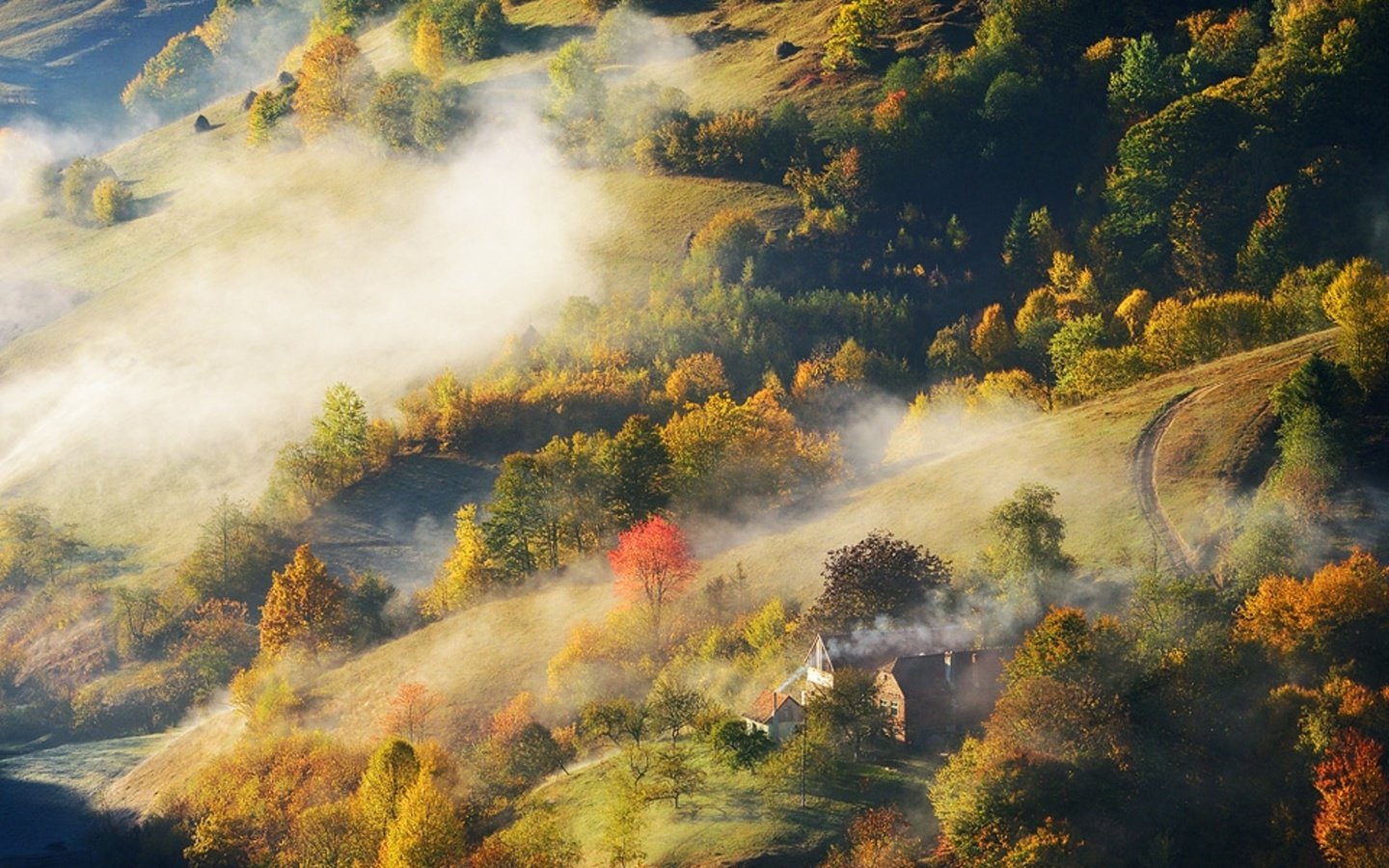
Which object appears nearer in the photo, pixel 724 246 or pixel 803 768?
pixel 803 768

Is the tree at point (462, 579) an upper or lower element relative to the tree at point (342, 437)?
lower

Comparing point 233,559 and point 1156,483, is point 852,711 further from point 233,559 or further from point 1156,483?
point 233,559

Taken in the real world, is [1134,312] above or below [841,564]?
below

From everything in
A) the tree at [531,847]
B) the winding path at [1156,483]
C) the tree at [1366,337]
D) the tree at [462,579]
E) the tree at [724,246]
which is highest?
the tree at [1366,337]

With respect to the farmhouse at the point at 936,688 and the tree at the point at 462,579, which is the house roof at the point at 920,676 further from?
the tree at the point at 462,579

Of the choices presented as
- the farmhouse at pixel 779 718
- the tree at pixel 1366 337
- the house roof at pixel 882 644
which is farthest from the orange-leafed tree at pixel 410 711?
the tree at pixel 1366 337

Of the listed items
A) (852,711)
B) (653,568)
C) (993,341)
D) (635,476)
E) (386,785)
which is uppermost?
(852,711)

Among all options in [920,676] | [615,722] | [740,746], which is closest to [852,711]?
[920,676]
